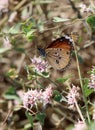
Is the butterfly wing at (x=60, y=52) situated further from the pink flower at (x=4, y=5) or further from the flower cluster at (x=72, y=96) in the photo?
the pink flower at (x=4, y=5)

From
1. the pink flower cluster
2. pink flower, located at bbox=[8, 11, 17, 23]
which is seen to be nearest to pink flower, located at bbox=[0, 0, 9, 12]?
pink flower, located at bbox=[8, 11, 17, 23]

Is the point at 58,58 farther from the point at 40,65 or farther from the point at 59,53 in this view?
the point at 40,65

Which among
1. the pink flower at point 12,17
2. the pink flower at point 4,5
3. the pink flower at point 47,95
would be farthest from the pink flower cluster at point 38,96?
the pink flower at point 12,17

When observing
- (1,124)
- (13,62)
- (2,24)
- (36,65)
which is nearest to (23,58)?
(13,62)

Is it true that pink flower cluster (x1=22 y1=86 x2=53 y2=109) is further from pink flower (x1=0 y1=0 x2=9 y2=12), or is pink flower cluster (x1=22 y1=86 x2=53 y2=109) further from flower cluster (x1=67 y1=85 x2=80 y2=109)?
pink flower (x1=0 y1=0 x2=9 y2=12)

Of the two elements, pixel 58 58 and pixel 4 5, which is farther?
pixel 4 5

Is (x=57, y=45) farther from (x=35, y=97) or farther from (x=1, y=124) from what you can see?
(x=1, y=124)

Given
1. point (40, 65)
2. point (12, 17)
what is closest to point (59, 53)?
point (40, 65)

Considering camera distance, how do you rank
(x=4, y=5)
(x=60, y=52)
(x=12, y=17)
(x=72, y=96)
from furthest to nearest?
1. (x=12, y=17)
2. (x=4, y=5)
3. (x=60, y=52)
4. (x=72, y=96)
